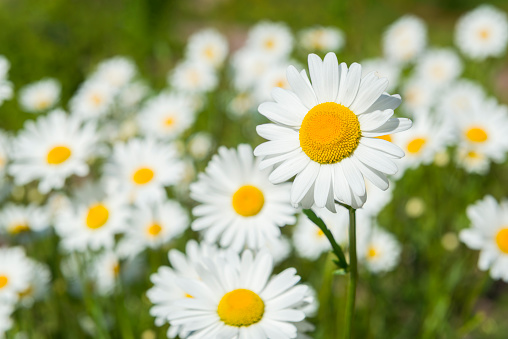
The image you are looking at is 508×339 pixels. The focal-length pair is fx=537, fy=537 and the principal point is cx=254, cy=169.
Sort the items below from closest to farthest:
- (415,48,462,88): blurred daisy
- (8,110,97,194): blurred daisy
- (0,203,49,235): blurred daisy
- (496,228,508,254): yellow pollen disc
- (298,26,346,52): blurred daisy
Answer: (496,228,508,254): yellow pollen disc
(8,110,97,194): blurred daisy
(0,203,49,235): blurred daisy
(298,26,346,52): blurred daisy
(415,48,462,88): blurred daisy

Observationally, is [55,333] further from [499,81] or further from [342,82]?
[499,81]

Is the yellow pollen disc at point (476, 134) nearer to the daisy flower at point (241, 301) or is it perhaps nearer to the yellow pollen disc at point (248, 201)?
the yellow pollen disc at point (248, 201)

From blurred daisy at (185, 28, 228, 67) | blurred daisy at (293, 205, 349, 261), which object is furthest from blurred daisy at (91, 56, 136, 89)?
blurred daisy at (293, 205, 349, 261)

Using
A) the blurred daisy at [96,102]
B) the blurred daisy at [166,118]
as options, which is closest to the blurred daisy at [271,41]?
the blurred daisy at [166,118]

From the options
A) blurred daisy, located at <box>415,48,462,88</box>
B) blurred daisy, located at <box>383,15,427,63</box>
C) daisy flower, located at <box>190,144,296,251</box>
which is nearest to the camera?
daisy flower, located at <box>190,144,296,251</box>

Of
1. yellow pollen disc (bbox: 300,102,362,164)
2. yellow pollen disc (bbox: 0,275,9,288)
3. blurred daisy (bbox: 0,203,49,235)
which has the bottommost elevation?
yellow pollen disc (bbox: 300,102,362,164)

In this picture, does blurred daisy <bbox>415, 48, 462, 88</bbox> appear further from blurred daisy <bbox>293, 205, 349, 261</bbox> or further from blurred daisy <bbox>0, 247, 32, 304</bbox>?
blurred daisy <bbox>0, 247, 32, 304</bbox>

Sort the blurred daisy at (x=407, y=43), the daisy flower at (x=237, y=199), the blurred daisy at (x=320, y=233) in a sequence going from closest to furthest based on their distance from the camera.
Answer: the daisy flower at (x=237, y=199)
the blurred daisy at (x=320, y=233)
the blurred daisy at (x=407, y=43)
